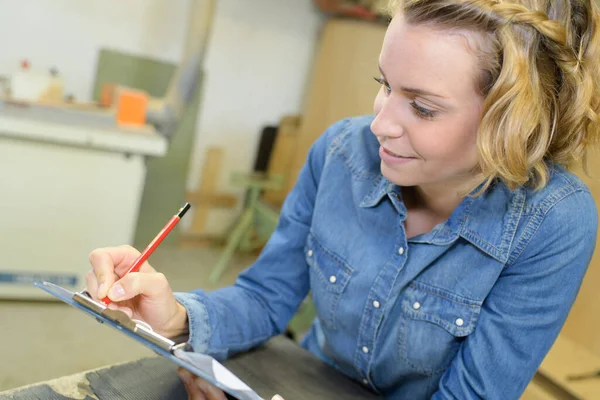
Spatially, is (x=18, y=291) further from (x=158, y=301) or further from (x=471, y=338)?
(x=471, y=338)

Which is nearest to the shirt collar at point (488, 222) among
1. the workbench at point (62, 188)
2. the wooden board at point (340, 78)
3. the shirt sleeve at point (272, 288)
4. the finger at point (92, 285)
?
the shirt sleeve at point (272, 288)

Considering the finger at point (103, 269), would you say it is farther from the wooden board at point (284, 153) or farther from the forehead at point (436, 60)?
the wooden board at point (284, 153)

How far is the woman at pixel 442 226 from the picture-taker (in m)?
0.70

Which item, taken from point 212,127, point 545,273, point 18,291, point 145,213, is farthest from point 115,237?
point 545,273

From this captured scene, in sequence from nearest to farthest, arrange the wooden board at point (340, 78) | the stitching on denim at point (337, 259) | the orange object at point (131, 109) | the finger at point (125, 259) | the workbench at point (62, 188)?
the finger at point (125, 259) → the stitching on denim at point (337, 259) → the workbench at point (62, 188) → the orange object at point (131, 109) → the wooden board at point (340, 78)

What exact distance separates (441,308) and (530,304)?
0.41 ft

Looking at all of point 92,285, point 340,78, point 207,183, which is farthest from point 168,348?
point 207,183

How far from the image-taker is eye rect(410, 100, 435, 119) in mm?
731

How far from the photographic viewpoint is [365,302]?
0.88m

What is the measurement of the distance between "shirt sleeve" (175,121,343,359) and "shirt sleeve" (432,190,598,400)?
314mm

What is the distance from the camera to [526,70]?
699mm

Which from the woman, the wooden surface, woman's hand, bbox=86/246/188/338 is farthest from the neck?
woman's hand, bbox=86/246/188/338

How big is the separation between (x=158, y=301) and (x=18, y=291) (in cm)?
154

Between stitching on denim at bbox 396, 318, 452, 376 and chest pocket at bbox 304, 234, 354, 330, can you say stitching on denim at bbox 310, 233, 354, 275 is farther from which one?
stitching on denim at bbox 396, 318, 452, 376
